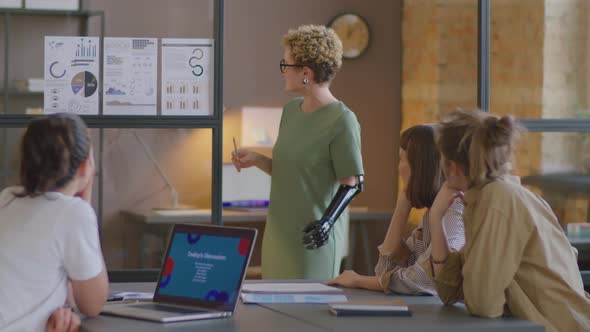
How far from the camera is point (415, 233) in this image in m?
3.10

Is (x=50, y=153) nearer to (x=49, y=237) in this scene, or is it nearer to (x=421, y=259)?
(x=49, y=237)

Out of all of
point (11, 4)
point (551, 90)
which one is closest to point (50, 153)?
point (11, 4)

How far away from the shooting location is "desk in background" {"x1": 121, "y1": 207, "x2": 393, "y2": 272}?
169 inches

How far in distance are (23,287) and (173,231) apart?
493 mm

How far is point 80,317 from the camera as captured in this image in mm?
2479

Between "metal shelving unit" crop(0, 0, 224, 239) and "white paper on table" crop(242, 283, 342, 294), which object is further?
"metal shelving unit" crop(0, 0, 224, 239)

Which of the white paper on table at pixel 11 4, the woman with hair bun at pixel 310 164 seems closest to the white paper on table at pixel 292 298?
the woman with hair bun at pixel 310 164

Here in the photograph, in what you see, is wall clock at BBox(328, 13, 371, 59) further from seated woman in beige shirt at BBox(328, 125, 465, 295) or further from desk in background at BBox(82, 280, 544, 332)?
desk in background at BBox(82, 280, 544, 332)

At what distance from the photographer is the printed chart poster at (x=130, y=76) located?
4180mm

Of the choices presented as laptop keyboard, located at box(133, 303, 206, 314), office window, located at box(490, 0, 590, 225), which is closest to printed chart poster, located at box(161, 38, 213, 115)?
office window, located at box(490, 0, 590, 225)

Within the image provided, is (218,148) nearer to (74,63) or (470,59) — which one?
(74,63)

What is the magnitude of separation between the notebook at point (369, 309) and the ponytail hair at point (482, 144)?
38 centimetres

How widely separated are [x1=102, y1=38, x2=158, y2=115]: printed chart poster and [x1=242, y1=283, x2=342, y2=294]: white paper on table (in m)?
1.43

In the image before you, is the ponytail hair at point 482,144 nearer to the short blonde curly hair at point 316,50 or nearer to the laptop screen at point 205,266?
the laptop screen at point 205,266
